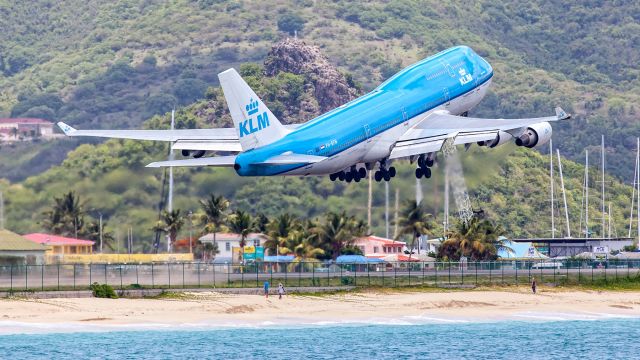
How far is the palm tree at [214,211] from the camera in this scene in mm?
171250

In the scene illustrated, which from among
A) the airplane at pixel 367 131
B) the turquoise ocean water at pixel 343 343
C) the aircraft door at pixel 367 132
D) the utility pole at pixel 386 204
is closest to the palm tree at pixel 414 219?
Result: the utility pole at pixel 386 204

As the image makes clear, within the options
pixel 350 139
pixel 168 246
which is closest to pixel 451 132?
pixel 350 139

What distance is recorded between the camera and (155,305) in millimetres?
105625

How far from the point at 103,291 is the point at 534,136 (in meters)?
31.6

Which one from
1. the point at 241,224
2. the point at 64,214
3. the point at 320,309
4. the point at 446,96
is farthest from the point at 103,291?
the point at 64,214

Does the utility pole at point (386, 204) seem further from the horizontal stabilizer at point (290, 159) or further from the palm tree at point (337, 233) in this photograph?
the horizontal stabilizer at point (290, 159)

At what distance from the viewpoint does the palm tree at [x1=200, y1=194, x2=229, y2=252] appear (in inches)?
6742

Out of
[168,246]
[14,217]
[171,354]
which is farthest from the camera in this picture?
[168,246]

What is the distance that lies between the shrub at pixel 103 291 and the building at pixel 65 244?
5519 cm

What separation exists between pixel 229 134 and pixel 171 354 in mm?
15478

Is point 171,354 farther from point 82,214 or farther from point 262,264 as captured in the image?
point 82,214

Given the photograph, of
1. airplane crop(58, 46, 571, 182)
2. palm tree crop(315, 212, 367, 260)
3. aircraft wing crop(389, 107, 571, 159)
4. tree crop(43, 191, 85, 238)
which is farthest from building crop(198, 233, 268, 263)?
aircraft wing crop(389, 107, 571, 159)

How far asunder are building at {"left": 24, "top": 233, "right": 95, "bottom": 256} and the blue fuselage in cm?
6438

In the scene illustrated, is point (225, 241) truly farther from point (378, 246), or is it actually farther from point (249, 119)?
point (249, 119)
